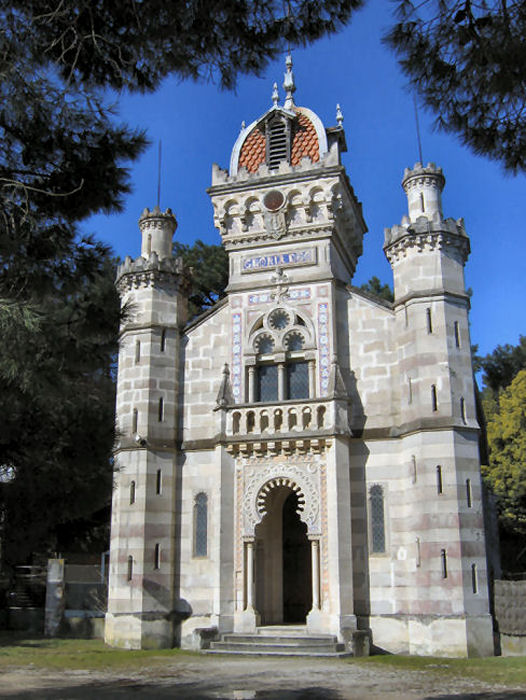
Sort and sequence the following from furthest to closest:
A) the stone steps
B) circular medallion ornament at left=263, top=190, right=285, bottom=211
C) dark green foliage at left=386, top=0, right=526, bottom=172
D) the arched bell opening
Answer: circular medallion ornament at left=263, top=190, right=285, bottom=211 < the arched bell opening < the stone steps < dark green foliage at left=386, top=0, right=526, bottom=172

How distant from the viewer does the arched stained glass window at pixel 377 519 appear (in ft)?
72.4

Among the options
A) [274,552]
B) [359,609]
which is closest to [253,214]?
[274,552]

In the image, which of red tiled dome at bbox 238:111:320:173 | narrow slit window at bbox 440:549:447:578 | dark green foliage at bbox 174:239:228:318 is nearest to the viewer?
narrow slit window at bbox 440:549:447:578

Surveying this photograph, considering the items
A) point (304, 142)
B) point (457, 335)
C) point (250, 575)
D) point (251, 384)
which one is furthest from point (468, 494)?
point (304, 142)

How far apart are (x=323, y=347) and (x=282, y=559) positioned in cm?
699

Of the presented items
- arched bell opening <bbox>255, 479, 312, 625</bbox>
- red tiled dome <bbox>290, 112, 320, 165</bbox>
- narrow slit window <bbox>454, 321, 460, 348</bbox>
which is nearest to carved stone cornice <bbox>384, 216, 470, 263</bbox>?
narrow slit window <bbox>454, 321, 460, 348</bbox>

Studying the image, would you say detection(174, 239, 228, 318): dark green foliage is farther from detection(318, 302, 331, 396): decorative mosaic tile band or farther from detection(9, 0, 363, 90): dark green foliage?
detection(9, 0, 363, 90): dark green foliage

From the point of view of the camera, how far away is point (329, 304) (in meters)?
24.1

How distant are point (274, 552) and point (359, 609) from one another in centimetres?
360

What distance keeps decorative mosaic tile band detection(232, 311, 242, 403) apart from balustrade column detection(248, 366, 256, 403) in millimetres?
330

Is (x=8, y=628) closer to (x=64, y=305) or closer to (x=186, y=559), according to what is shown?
(x=186, y=559)

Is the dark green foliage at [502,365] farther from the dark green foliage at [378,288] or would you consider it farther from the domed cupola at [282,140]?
the domed cupola at [282,140]

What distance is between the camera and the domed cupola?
26.8m

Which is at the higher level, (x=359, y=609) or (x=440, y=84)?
(x=440, y=84)
